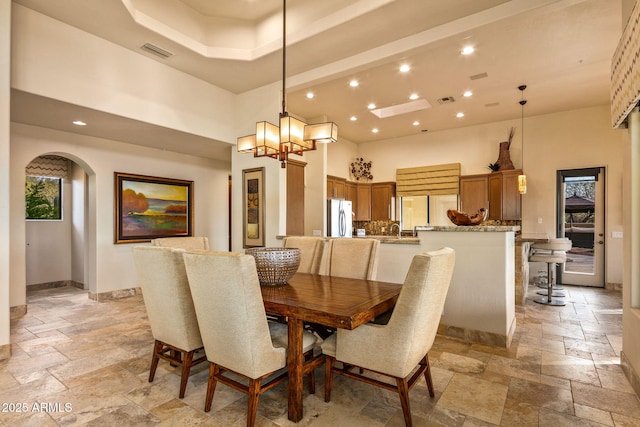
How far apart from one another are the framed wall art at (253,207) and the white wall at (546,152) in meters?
2.79

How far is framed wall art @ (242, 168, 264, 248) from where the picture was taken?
16.1 feet

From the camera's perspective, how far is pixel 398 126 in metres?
6.87

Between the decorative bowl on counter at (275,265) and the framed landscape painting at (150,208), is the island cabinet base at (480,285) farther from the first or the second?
the framed landscape painting at (150,208)

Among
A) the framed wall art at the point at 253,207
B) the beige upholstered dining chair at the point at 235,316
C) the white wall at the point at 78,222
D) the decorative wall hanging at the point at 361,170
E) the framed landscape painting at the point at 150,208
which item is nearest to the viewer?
the beige upholstered dining chair at the point at 235,316

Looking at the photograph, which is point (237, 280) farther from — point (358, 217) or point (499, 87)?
point (358, 217)

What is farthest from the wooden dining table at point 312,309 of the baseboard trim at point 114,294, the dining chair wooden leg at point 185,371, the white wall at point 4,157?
the baseboard trim at point 114,294

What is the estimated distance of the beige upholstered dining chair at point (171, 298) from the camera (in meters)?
2.13

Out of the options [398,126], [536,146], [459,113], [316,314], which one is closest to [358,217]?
[398,126]

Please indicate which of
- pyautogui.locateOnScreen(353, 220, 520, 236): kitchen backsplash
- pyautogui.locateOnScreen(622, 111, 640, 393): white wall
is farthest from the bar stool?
pyautogui.locateOnScreen(353, 220, 520, 236): kitchen backsplash

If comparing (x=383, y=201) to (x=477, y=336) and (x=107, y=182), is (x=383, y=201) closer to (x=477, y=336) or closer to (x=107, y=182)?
(x=477, y=336)

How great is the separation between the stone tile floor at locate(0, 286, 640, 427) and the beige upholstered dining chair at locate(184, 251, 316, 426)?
362mm

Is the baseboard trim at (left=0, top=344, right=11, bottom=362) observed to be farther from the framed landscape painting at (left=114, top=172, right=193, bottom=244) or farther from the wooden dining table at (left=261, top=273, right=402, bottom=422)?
the wooden dining table at (left=261, top=273, right=402, bottom=422)

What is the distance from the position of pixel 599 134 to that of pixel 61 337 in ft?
27.6

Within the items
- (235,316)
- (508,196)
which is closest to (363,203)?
(508,196)
